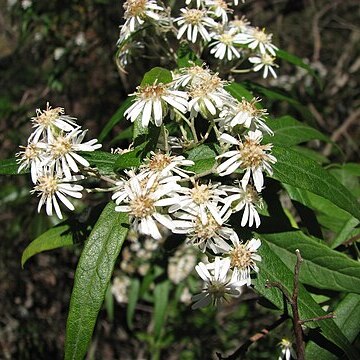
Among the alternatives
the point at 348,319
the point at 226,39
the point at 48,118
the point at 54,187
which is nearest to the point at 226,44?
the point at 226,39

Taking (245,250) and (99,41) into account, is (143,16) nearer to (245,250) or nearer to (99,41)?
(245,250)

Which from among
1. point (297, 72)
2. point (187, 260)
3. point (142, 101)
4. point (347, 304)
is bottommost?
point (187, 260)

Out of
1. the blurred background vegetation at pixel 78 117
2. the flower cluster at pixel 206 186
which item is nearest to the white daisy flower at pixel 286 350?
the flower cluster at pixel 206 186

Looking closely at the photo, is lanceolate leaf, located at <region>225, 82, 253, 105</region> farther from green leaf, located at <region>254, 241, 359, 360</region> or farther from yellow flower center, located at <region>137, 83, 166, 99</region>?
green leaf, located at <region>254, 241, 359, 360</region>

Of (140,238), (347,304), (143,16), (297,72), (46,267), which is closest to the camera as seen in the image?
(347,304)

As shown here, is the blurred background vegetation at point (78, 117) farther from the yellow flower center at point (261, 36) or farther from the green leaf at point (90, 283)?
the green leaf at point (90, 283)

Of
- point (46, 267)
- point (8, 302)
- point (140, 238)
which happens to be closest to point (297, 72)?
point (140, 238)

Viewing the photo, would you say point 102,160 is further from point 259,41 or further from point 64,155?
point 259,41

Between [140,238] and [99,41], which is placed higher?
[99,41]
